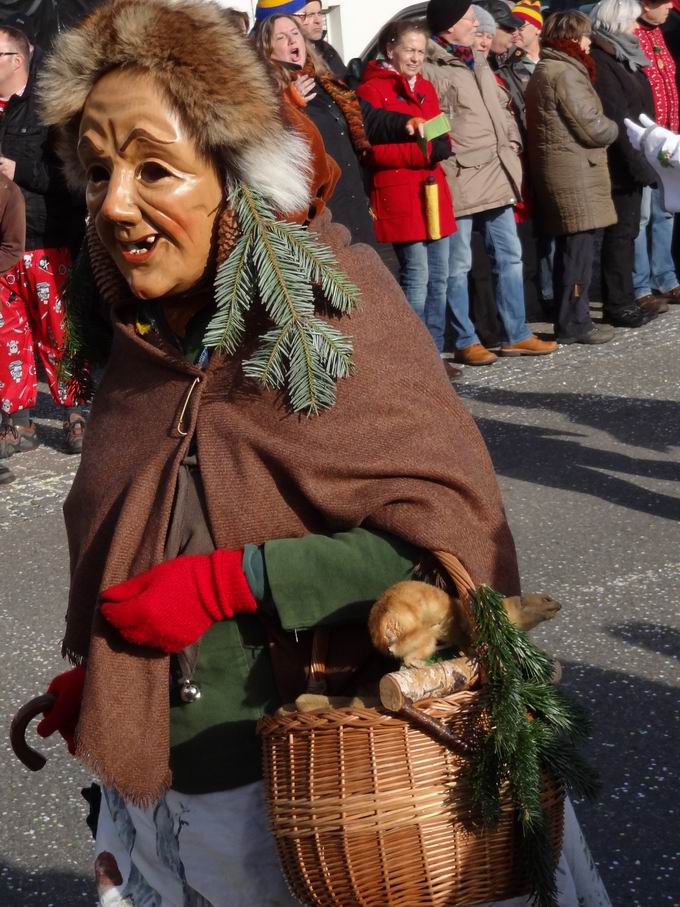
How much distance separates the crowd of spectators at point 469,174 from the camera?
23.9 ft

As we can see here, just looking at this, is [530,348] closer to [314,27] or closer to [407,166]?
[407,166]

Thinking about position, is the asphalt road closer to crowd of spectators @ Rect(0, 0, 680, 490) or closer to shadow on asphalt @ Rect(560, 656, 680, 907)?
shadow on asphalt @ Rect(560, 656, 680, 907)

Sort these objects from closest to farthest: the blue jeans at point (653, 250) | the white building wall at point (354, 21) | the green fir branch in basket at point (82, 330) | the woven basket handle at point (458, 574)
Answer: the woven basket handle at point (458, 574), the green fir branch in basket at point (82, 330), the blue jeans at point (653, 250), the white building wall at point (354, 21)

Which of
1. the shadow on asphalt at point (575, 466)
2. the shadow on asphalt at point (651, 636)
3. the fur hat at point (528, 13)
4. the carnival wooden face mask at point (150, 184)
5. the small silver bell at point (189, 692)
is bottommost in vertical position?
the shadow on asphalt at point (575, 466)

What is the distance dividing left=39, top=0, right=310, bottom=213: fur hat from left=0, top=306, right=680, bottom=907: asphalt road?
2104 millimetres

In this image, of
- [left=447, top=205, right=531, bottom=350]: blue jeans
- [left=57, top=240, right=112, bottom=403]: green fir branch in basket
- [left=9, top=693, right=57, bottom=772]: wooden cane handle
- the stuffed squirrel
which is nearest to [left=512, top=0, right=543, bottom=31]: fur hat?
[left=447, top=205, right=531, bottom=350]: blue jeans

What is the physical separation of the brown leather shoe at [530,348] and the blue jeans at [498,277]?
5 cm

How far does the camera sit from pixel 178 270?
2.05 m

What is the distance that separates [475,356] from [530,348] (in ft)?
1.41

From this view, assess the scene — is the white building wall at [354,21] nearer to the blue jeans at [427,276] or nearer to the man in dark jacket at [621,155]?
the man in dark jacket at [621,155]

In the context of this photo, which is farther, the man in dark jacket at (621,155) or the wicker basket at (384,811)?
the man in dark jacket at (621,155)

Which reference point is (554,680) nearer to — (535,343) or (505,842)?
(505,842)

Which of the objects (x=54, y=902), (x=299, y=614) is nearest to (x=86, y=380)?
(x=299, y=614)

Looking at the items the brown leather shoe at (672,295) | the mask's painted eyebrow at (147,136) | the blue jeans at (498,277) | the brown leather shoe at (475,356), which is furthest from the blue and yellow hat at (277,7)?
the mask's painted eyebrow at (147,136)
